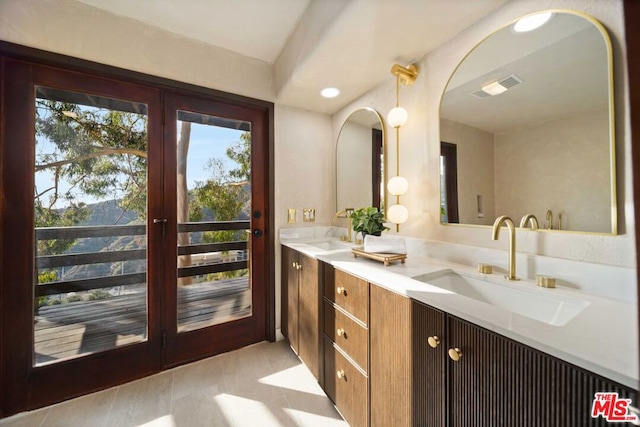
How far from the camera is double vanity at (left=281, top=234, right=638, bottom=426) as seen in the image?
534 mm

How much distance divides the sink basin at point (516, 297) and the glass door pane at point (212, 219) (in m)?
1.53

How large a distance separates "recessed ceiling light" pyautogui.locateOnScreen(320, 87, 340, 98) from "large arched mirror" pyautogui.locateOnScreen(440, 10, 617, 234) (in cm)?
89

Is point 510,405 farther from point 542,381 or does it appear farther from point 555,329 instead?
point 555,329

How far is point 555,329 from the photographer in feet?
1.93

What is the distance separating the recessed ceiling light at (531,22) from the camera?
0.97 metres

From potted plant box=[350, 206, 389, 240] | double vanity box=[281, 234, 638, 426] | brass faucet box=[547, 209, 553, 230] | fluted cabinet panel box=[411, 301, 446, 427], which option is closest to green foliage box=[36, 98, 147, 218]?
double vanity box=[281, 234, 638, 426]

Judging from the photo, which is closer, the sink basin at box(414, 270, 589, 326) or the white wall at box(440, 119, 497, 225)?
the sink basin at box(414, 270, 589, 326)

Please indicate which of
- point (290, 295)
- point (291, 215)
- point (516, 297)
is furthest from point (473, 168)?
point (290, 295)

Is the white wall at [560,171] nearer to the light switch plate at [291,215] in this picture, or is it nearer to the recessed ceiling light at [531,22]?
the recessed ceiling light at [531,22]

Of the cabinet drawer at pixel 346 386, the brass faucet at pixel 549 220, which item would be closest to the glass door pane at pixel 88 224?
the cabinet drawer at pixel 346 386

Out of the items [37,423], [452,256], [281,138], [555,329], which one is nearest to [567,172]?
[452,256]

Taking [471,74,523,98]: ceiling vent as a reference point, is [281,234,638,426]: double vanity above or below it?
below

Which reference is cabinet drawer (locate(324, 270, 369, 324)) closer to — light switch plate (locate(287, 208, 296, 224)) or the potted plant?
the potted plant

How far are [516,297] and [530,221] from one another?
0.36m
